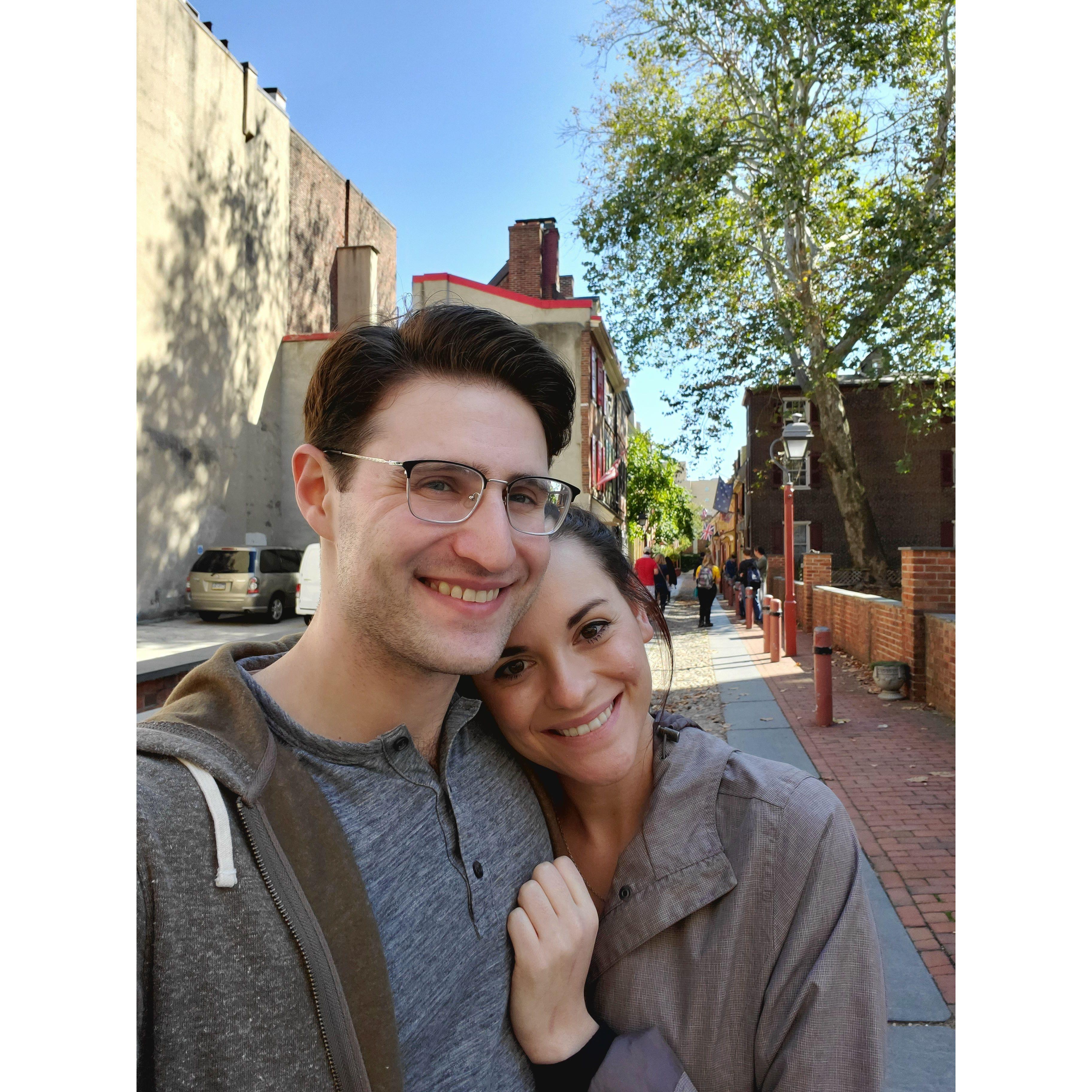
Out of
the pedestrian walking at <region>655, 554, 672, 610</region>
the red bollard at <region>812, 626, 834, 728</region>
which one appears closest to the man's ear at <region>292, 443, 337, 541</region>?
the red bollard at <region>812, 626, 834, 728</region>

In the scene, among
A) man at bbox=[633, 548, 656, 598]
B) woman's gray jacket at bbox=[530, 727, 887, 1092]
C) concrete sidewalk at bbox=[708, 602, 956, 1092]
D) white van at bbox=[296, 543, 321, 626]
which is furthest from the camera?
man at bbox=[633, 548, 656, 598]

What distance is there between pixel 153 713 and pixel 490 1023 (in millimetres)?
759

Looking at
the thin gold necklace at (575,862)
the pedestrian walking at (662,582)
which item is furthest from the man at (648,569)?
the thin gold necklace at (575,862)

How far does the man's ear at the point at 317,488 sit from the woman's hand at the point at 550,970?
2.58 ft

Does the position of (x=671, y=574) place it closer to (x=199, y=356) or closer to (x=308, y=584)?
(x=308, y=584)

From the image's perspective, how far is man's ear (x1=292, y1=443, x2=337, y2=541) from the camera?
5.02ft

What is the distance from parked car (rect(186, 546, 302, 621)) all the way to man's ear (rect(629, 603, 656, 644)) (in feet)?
54.2

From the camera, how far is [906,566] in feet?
31.5

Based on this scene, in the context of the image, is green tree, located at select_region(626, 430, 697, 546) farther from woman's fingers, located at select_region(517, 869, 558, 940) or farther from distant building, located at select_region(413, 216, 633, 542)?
woman's fingers, located at select_region(517, 869, 558, 940)
